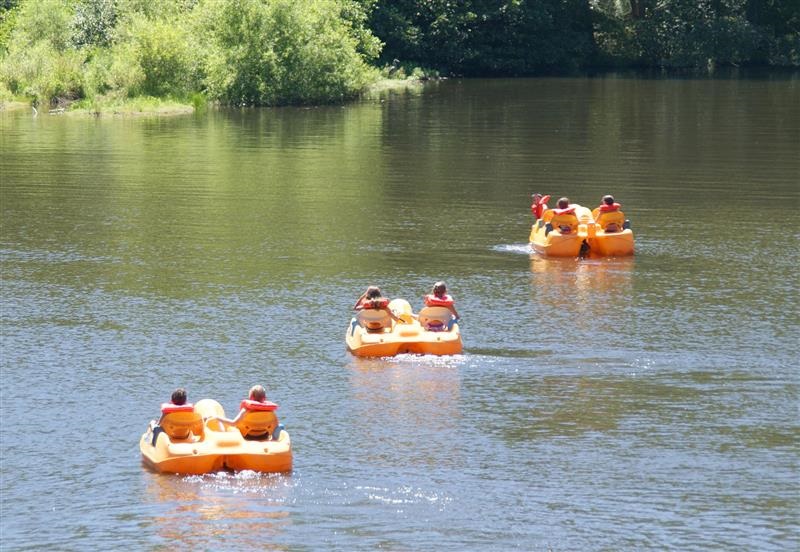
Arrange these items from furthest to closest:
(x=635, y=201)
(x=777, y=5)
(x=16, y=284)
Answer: (x=777, y=5), (x=635, y=201), (x=16, y=284)

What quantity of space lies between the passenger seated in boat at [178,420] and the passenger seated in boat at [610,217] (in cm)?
1415

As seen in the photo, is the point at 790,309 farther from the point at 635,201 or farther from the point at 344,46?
the point at 344,46

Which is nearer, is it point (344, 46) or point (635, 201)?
point (635, 201)

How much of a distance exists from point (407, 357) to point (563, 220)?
8314 mm

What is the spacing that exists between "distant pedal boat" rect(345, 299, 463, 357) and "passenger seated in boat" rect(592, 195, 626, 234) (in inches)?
312

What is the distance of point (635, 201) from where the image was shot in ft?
120

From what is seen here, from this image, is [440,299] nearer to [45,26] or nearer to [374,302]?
[374,302]

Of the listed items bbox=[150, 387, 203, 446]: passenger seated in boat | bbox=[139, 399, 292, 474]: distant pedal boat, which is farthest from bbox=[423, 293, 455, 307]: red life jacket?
bbox=[150, 387, 203, 446]: passenger seated in boat

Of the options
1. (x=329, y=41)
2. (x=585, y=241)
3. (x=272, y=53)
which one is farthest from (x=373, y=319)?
(x=329, y=41)

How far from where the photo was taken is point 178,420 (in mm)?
17609

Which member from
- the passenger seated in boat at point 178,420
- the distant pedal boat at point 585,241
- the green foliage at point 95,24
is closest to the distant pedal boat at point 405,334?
the passenger seated in boat at point 178,420

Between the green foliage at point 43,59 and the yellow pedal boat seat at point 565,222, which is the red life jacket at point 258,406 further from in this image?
the green foliage at point 43,59

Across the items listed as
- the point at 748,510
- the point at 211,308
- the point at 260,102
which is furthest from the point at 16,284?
the point at 260,102

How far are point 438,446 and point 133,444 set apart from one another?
4.07 meters
